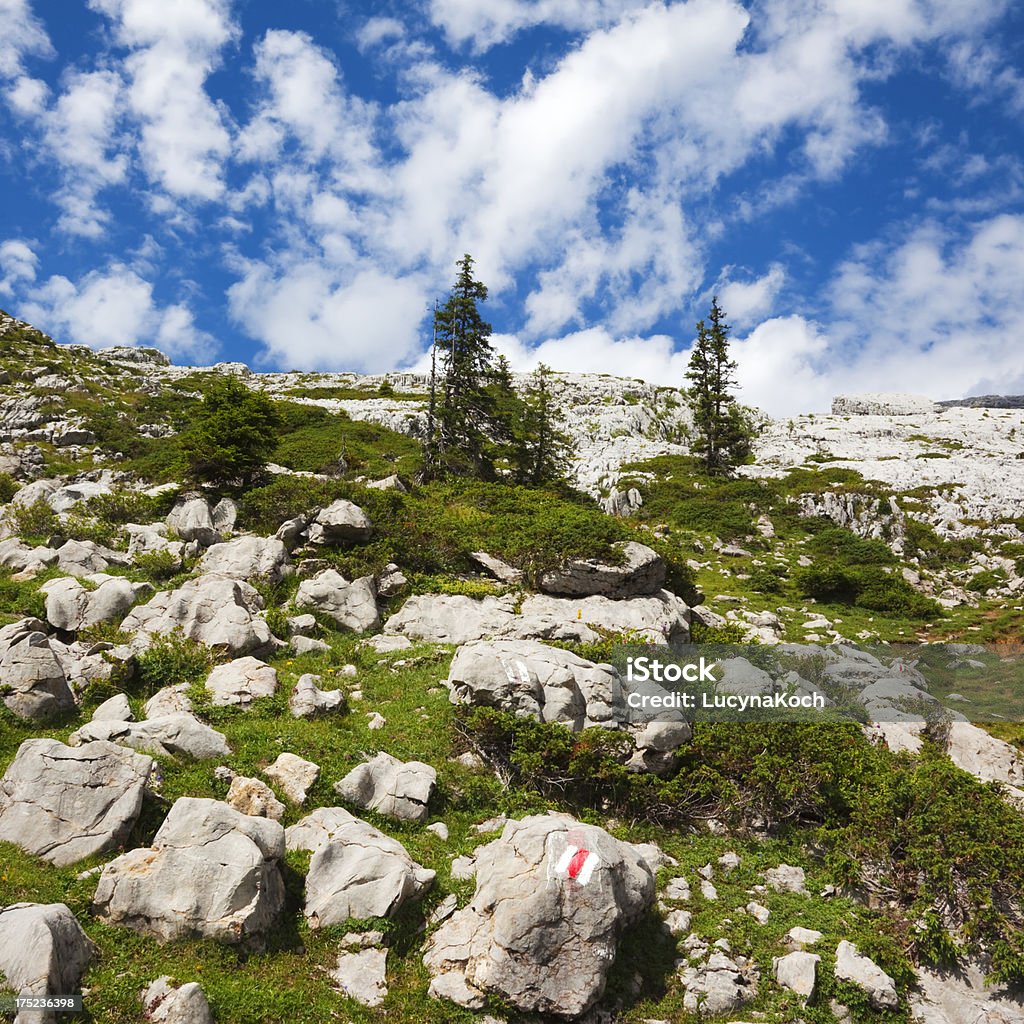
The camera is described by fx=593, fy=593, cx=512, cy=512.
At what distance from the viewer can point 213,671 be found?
1634 centimetres

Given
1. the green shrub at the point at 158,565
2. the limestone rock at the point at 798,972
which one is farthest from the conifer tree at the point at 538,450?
the limestone rock at the point at 798,972

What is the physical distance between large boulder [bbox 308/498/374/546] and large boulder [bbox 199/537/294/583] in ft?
5.12

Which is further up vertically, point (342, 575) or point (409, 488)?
point (409, 488)

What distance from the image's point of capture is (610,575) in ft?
80.1

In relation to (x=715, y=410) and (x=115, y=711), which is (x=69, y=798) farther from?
(x=715, y=410)

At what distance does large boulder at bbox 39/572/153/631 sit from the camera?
18875 millimetres

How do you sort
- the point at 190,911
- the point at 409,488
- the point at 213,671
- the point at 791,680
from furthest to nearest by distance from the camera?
the point at 409,488 < the point at 791,680 < the point at 213,671 < the point at 190,911

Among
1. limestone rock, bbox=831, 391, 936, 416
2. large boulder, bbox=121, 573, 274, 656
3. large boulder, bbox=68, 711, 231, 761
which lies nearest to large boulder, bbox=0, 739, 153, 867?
large boulder, bbox=68, 711, 231, 761

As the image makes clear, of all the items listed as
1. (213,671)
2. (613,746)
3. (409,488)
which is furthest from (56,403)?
(613,746)

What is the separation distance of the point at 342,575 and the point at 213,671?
799 cm

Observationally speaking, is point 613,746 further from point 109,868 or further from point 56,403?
point 56,403

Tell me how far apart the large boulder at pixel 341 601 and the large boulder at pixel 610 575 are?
720 centimetres

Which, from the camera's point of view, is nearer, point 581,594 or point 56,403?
point 581,594

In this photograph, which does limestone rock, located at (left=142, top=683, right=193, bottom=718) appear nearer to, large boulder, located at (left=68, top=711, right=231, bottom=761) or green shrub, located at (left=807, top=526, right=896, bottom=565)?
large boulder, located at (left=68, top=711, right=231, bottom=761)
